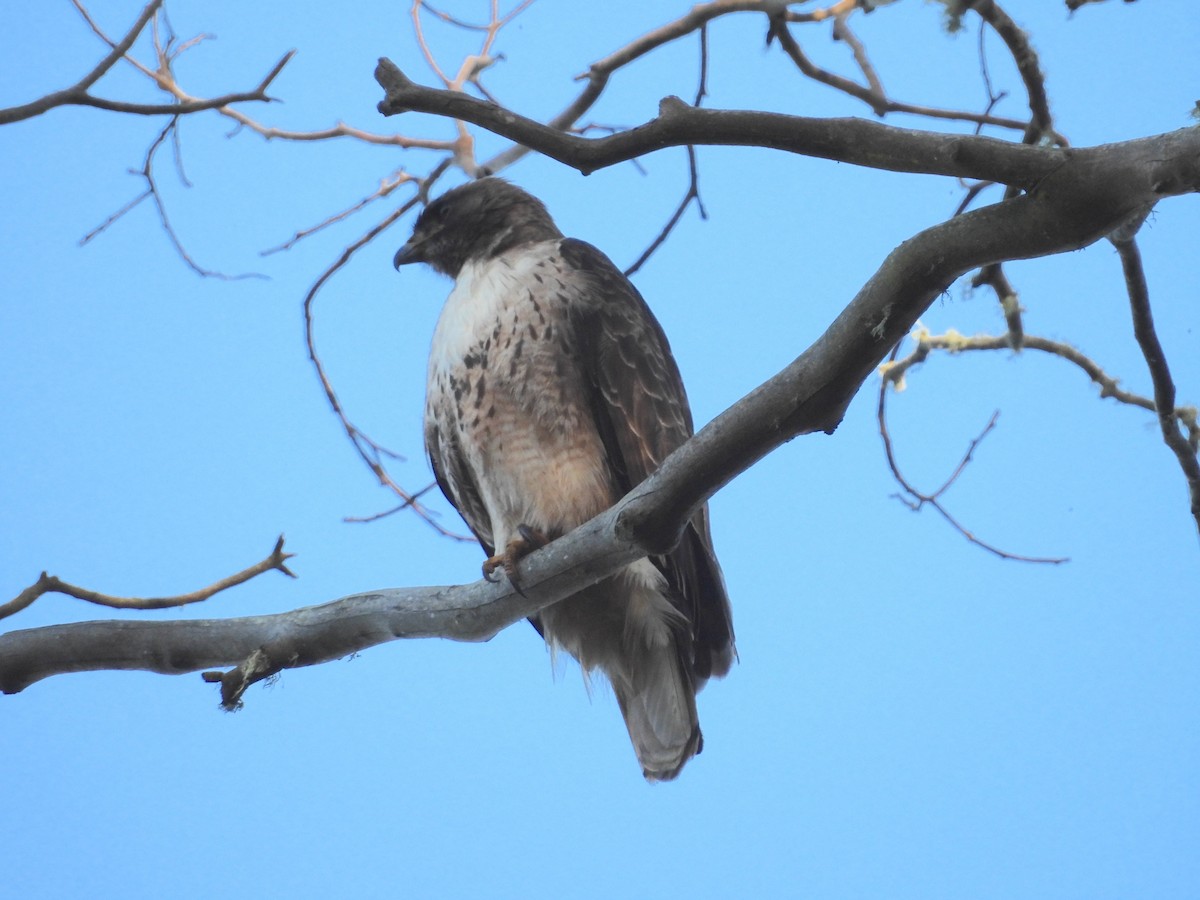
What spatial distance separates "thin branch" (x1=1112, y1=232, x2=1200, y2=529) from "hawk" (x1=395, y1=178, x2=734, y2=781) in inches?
52.3

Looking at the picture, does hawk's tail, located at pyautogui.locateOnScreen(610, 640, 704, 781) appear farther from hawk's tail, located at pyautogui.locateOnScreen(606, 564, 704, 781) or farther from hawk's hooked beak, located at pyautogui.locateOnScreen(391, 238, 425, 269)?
hawk's hooked beak, located at pyautogui.locateOnScreen(391, 238, 425, 269)

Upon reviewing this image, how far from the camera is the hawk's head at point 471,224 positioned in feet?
15.0

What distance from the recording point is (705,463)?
8.50 ft

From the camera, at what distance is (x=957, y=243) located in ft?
7.70

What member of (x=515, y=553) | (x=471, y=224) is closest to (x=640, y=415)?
(x=515, y=553)

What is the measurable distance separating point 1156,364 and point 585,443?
1623mm

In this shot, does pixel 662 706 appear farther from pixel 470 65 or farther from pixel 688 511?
pixel 470 65

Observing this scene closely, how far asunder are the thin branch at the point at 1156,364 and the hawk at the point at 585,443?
1329 mm

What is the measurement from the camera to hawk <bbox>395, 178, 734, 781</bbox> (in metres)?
3.87

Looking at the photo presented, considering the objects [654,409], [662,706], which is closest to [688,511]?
[654,409]

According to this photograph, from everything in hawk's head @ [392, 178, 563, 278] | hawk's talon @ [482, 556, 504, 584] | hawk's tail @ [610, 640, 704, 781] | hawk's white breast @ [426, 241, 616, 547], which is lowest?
hawk's tail @ [610, 640, 704, 781]

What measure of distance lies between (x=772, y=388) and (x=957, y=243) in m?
0.43

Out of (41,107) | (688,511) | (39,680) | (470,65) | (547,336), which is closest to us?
(688,511)

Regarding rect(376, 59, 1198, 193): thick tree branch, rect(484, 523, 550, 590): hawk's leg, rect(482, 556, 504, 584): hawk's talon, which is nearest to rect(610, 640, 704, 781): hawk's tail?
rect(484, 523, 550, 590): hawk's leg
